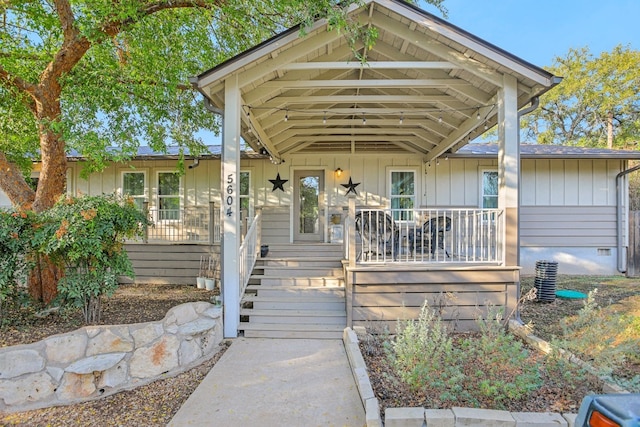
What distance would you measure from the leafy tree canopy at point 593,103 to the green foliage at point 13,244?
2776cm

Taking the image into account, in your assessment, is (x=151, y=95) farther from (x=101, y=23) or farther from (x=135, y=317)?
(x=135, y=317)

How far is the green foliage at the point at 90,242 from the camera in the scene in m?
4.06

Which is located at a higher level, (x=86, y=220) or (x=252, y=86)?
(x=252, y=86)

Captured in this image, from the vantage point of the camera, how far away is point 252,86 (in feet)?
18.0

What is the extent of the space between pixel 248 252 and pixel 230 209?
1.29m

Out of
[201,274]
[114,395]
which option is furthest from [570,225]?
[114,395]

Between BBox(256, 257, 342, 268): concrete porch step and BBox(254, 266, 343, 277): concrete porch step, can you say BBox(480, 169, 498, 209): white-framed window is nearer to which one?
BBox(256, 257, 342, 268): concrete porch step

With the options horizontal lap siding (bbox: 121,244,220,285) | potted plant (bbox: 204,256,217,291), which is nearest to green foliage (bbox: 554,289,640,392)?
potted plant (bbox: 204,256,217,291)

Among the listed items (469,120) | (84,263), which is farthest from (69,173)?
(469,120)

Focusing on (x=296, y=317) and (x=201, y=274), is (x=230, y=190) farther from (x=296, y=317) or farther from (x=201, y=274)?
(x=201, y=274)

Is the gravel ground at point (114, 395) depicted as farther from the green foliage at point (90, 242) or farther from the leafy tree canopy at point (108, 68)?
the leafy tree canopy at point (108, 68)

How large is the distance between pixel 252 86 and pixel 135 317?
3938mm

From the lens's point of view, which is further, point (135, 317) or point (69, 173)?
point (69, 173)

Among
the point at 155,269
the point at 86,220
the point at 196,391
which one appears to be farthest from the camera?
the point at 155,269
